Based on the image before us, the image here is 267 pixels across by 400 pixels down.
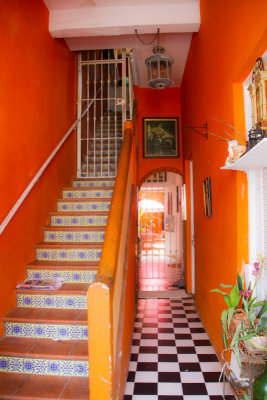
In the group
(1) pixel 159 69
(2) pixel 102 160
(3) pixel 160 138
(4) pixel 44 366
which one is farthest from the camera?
(3) pixel 160 138

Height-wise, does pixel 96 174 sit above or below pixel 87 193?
above

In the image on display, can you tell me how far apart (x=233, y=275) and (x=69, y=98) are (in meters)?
3.99

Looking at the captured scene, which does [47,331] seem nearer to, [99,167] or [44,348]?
[44,348]

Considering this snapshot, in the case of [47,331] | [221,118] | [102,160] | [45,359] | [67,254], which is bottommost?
[45,359]

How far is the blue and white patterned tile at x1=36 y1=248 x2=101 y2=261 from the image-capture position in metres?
3.52

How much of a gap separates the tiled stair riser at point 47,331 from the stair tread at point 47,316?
38 mm

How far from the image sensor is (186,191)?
6039 mm

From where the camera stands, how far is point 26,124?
3350 mm

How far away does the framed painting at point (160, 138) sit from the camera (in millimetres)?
6887

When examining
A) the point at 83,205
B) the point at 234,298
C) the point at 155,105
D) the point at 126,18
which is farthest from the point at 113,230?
the point at 155,105

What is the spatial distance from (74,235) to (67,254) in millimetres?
349

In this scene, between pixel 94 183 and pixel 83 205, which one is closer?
pixel 83 205

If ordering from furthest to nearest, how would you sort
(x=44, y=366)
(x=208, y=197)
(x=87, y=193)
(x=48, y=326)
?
(x=87, y=193) < (x=208, y=197) < (x=48, y=326) < (x=44, y=366)

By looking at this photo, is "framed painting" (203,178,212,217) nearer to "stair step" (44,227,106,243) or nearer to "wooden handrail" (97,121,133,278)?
"wooden handrail" (97,121,133,278)
